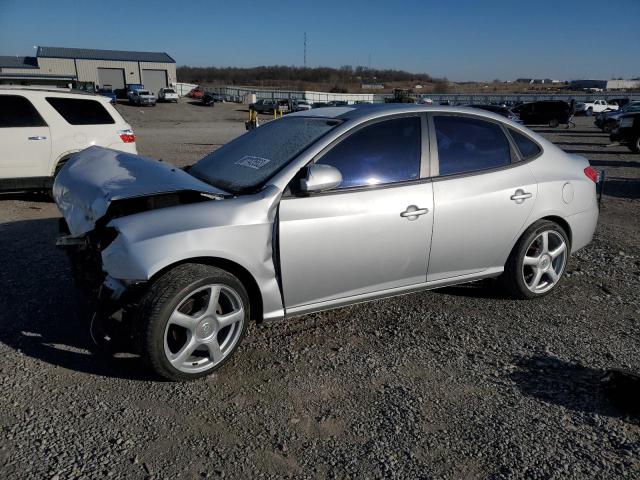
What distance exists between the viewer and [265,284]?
319 centimetres

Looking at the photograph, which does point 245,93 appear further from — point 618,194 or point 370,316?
point 370,316

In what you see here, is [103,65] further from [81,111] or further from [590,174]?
[590,174]

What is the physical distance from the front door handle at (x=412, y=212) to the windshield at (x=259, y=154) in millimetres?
787

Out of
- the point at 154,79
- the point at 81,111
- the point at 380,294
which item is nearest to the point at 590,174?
the point at 380,294

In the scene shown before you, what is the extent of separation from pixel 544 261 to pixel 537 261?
0.30 ft

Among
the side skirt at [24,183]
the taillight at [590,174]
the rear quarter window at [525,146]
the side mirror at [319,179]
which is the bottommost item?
the side skirt at [24,183]

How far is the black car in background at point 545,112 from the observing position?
3356 centimetres

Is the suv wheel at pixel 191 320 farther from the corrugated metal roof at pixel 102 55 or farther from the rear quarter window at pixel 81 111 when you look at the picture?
the corrugated metal roof at pixel 102 55

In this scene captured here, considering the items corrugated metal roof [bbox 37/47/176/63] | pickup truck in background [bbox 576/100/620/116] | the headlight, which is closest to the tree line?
corrugated metal roof [bbox 37/47/176/63]

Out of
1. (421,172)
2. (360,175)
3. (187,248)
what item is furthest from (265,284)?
(421,172)

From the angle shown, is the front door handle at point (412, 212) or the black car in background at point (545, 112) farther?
the black car in background at point (545, 112)

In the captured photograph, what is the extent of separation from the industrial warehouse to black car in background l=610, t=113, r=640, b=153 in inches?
2428

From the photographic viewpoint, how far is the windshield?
11.3 feet

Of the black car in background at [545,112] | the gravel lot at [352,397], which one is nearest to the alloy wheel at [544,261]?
the gravel lot at [352,397]
